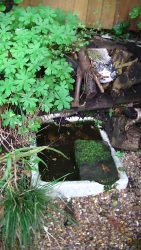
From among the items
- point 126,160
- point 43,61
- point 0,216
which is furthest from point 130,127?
point 0,216

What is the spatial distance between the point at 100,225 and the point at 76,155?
2.79 feet

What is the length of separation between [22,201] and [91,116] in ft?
5.54

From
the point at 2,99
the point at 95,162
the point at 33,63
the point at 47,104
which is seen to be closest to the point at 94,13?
the point at 33,63

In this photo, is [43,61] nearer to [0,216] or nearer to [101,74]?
[101,74]

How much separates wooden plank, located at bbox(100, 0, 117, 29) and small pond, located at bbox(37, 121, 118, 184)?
64.6 inches

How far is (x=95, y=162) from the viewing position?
149 inches

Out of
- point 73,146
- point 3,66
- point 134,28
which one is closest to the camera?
point 3,66

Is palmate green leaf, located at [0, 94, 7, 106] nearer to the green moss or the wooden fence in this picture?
the green moss

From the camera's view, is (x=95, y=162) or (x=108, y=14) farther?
(x=108, y=14)

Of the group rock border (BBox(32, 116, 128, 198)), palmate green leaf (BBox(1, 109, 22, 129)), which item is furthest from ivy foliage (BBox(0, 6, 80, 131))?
rock border (BBox(32, 116, 128, 198))

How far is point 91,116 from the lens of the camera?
4.32 metres

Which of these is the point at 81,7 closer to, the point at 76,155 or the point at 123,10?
the point at 123,10

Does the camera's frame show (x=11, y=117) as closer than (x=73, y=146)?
Yes

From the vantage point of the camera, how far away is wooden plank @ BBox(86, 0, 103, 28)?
15.8 feet
